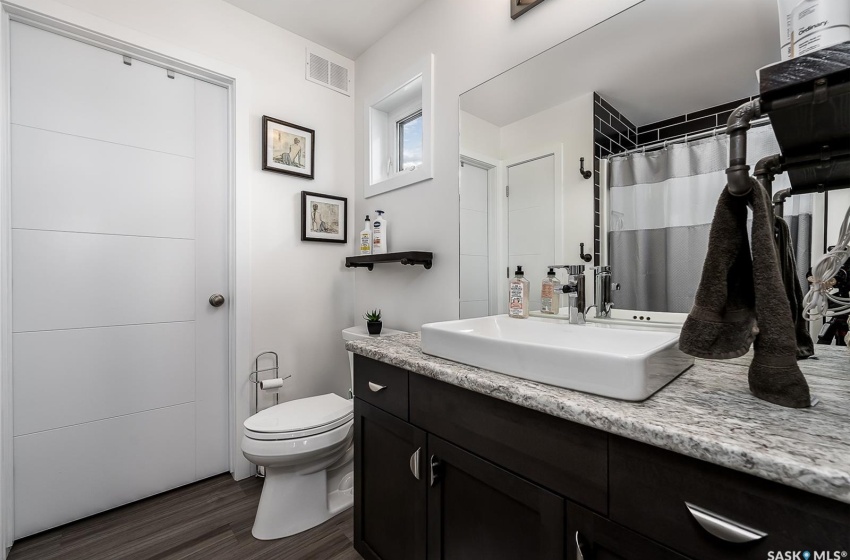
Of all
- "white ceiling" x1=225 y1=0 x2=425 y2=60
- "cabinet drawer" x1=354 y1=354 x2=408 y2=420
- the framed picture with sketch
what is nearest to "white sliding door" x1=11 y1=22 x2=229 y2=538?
the framed picture with sketch

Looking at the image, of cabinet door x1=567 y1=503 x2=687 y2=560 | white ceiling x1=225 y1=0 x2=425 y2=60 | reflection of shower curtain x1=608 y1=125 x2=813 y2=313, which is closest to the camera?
cabinet door x1=567 y1=503 x2=687 y2=560

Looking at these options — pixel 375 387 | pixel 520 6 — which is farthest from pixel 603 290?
pixel 520 6

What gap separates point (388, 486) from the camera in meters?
1.15

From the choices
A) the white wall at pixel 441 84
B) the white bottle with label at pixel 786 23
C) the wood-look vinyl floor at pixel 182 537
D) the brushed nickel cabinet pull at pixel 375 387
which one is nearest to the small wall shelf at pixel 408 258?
the white wall at pixel 441 84

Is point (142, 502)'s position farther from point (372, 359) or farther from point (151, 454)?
point (372, 359)

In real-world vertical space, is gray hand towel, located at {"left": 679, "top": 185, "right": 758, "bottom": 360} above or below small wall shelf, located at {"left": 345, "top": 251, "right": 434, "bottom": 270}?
below

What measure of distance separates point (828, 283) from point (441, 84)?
162 centimetres

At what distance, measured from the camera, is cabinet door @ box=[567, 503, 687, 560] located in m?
0.57

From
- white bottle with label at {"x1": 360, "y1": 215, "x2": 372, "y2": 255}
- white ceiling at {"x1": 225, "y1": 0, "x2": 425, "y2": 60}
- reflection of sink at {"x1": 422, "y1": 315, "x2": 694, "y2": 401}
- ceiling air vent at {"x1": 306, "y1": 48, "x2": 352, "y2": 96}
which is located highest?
white ceiling at {"x1": 225, "y1": 0, "x2": 425, "y2": 60}

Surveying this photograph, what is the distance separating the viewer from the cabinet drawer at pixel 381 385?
1093 mm

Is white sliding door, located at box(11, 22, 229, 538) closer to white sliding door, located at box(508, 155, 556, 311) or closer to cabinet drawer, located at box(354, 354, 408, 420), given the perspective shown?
cabinet drawer, located at box(354, 354, 408, 420)

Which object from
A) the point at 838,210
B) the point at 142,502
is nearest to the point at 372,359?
the point at 838,210

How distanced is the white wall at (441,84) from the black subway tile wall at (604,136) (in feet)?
1.05

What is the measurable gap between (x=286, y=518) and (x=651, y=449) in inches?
61.1
